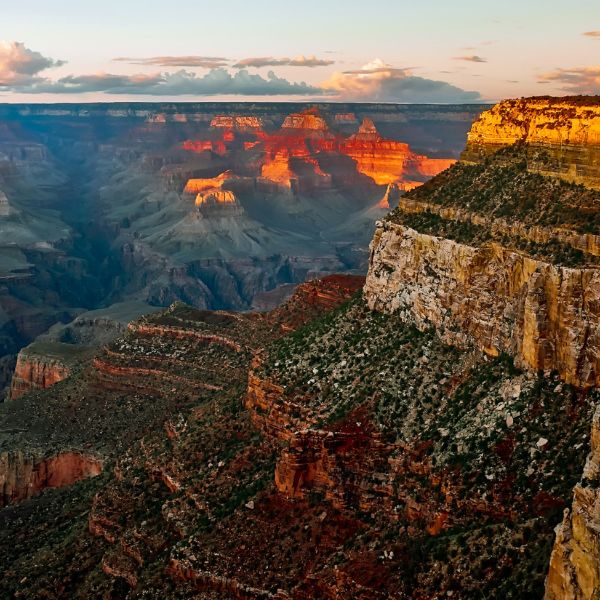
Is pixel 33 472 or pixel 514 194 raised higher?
pixel 514 194

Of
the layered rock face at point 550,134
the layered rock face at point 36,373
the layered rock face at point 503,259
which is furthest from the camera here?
the layered rock face at point 36,373

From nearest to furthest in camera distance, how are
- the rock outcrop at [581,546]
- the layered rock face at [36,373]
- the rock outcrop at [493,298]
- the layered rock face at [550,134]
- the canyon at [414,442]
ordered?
the rock outcrop at [581,546] < the canyon at [414,442] < the rock outcrop at [493,298] < the layered rock face at [550,134] < the layered rock face at [36,373]

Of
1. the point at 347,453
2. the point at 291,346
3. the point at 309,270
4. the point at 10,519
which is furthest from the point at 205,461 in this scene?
the point at 309,270

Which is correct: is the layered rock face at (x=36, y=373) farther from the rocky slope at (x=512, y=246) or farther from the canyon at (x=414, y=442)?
the rocky slope at (x=512, y=246)

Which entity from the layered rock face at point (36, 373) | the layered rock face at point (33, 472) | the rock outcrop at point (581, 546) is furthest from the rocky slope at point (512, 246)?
the layered rock face at point (36, 373)

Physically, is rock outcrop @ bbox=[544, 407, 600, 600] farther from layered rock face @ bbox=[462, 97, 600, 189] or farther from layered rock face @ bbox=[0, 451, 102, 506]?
layered rock face @ bbox=[0, 451, 102, 506]

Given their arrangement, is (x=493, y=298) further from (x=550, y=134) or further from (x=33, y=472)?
(x=33, y=472)

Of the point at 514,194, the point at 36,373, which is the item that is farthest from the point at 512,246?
the point at 36,373

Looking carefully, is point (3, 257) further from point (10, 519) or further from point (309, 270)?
point (10, 519)

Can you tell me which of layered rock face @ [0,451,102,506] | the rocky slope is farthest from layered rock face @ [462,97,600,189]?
layered rock face @ [0,451,102,506]
